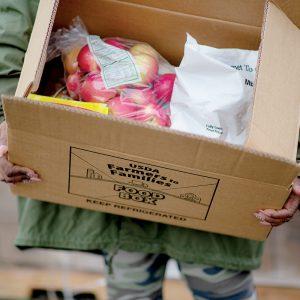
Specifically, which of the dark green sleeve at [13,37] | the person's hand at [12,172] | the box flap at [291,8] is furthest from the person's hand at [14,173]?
the box flap at [291,8]

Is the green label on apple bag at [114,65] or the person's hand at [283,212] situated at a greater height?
the green label on apple bag at [114,65]

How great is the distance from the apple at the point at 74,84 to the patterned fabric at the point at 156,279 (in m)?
0.32

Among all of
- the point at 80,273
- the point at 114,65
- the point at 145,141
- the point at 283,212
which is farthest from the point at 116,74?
the point at 80,273

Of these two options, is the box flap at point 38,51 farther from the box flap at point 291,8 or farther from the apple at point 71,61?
the box flap at point 291,8

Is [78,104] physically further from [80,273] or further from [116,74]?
[80,273]

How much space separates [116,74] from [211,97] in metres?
0.17

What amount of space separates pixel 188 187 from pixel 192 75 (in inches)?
9.0

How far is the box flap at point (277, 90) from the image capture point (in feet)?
2.35

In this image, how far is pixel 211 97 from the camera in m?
0.84

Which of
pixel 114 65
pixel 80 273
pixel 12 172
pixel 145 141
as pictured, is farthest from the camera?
pixel 80 273

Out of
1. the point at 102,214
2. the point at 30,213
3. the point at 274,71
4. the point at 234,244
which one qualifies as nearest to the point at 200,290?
the point at 234,244

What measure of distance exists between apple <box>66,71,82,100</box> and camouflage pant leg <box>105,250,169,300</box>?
32 cm

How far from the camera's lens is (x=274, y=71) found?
77 cm

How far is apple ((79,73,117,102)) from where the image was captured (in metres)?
0.84
